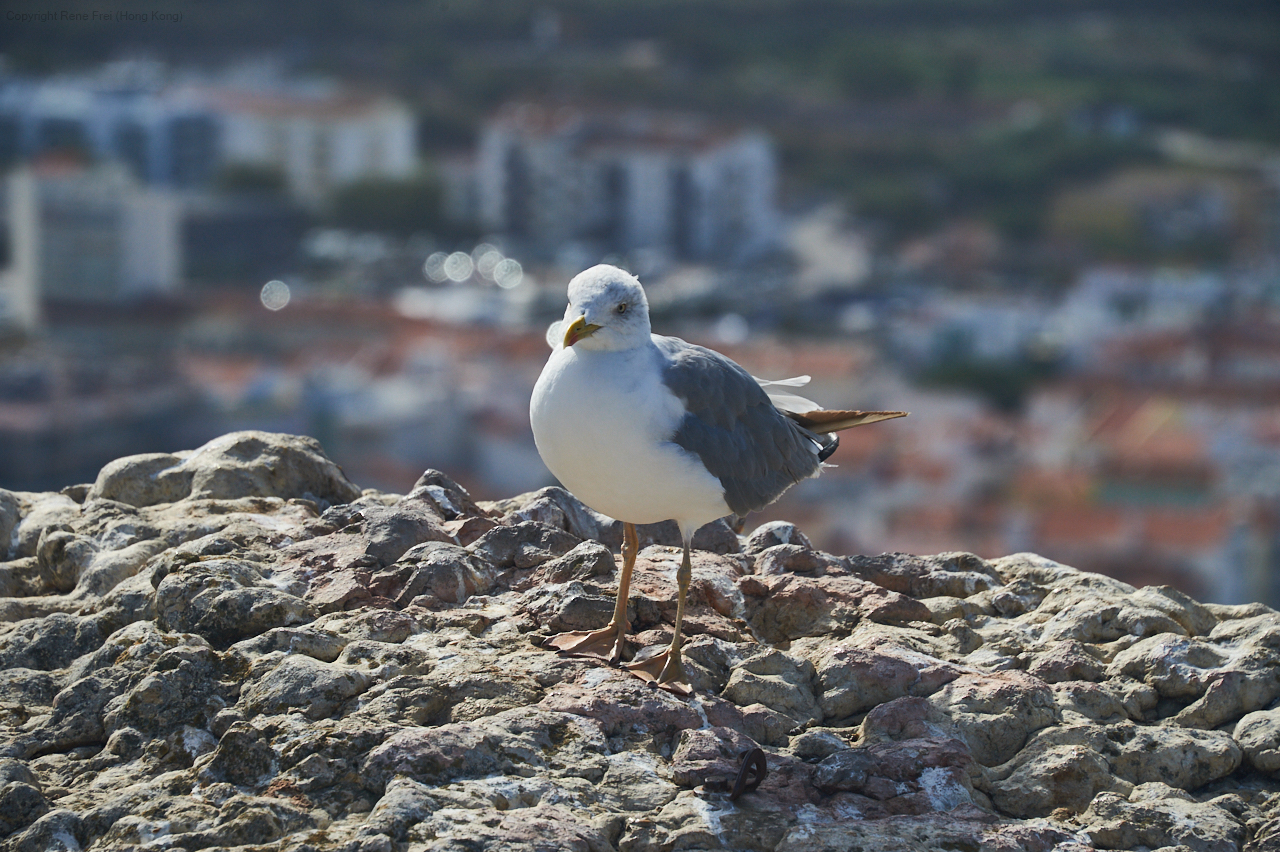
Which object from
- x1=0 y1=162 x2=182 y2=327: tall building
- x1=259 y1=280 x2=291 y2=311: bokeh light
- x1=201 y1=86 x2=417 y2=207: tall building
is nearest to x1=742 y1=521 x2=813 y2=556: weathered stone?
x1=0 y1=162 x2=182 y2=327: tall building

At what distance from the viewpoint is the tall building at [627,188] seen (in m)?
37.3

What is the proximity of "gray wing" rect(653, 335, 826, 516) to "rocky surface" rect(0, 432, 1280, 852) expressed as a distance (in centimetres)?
18

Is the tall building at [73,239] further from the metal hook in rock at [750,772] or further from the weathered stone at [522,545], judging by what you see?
the metal hook in rock at [750,772]

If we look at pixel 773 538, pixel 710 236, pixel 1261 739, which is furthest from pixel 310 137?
pixel 1261 739

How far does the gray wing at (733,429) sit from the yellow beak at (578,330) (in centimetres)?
12

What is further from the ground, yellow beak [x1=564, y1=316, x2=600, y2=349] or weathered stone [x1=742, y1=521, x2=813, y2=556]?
yellow beak [x1=564, y1=316, x2=600, y2=349]

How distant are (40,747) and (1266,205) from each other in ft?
129

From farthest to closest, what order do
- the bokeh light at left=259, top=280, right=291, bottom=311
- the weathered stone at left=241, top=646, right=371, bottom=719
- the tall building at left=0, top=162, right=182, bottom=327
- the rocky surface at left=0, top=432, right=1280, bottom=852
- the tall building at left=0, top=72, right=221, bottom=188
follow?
the tall building at left=0, top=72, right=221, bottom=188 → the bokeh light at left=259, top=280, right=291, bottom=311 → the tall building at left=0, top=162, right=182, bottom=327 → the weathered stone at left=241, top=646, right=371, bottom=719 → the rocky surface at left=0, top=432, right=1280, bottom=852

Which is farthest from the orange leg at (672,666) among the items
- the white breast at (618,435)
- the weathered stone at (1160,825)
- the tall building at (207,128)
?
the tall building at (207,128)

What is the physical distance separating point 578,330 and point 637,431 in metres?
0.15

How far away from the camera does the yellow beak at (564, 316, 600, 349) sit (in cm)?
217

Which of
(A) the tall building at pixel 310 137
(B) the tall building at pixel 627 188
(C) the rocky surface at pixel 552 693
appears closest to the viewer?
(C) the rocky surface at pixel 552 693

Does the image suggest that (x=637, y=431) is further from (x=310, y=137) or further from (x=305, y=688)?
(x=310, y=137)

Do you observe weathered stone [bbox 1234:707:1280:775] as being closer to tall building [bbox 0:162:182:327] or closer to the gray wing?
the gray wing
